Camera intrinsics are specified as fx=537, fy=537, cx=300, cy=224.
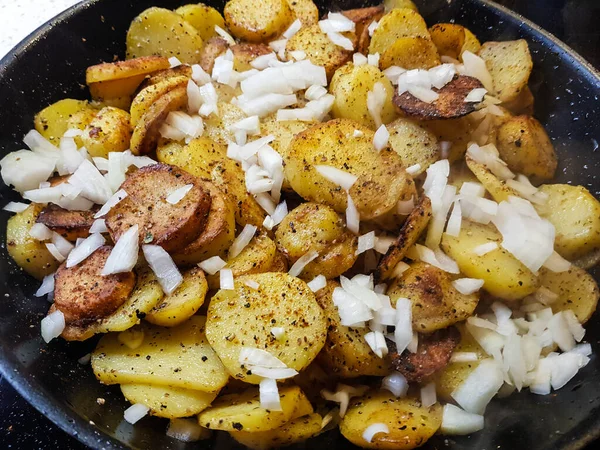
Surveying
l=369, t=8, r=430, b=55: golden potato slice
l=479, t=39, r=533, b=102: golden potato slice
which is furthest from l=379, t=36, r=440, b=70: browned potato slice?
l=479, t=39, r=533, b=102: golden potato slice

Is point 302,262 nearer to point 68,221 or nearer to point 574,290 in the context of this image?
point 68,221

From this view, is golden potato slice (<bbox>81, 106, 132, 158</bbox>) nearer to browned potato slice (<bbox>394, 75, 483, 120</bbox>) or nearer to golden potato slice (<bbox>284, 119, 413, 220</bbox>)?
golden potato slice (<bbox>284, 119, 413, 220</bbox>)

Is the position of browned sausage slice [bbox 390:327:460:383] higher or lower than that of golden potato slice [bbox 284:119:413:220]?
lower

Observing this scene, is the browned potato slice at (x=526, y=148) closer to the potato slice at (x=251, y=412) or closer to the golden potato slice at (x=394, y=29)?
the golden potato slice at (x=394, y=29)

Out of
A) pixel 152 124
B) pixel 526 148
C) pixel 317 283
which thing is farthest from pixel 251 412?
pixel 526 148

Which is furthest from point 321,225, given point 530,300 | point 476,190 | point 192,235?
point 530,300
